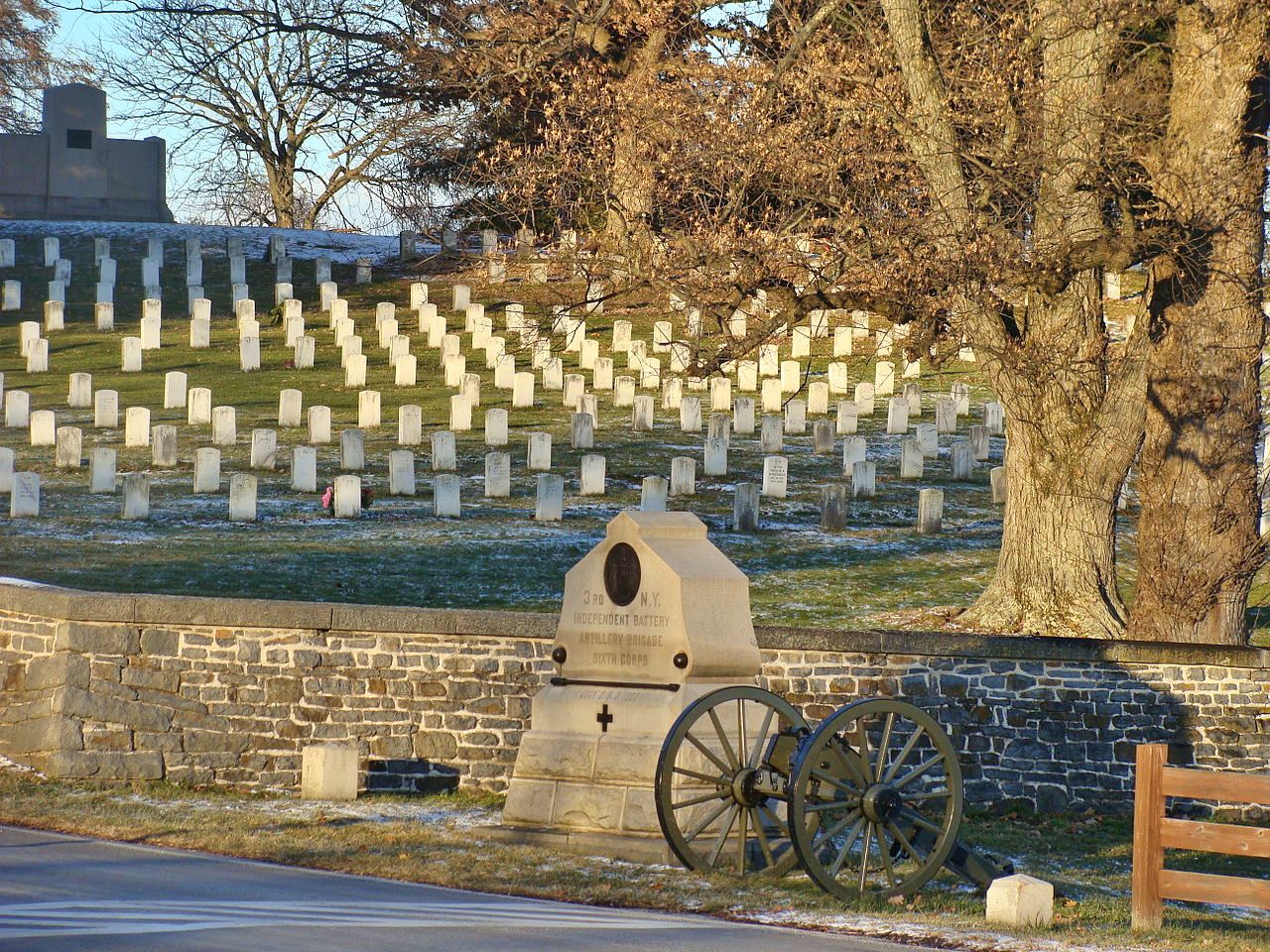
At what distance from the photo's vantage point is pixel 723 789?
9055 millimetres

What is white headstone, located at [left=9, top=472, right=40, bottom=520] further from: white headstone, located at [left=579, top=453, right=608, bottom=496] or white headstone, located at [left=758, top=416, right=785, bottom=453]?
white headstone, located at [left=758, top=416, right=785, bottom=453]

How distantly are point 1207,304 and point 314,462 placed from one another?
9983mm

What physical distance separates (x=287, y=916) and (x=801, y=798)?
2672mm

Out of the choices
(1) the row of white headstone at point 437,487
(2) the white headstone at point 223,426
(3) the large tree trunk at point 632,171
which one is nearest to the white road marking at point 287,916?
(3) the large tree trunk at point 632,171

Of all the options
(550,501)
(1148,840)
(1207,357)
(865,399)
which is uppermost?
(865,399)

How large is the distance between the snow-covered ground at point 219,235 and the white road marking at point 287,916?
2934 cm

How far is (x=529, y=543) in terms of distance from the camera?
1667cm

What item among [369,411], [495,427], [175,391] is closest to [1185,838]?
[495,427]

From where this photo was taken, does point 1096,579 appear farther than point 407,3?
No

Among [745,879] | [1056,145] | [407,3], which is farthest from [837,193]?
[407,3]

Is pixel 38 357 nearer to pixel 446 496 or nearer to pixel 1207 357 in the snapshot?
pixel 446 496

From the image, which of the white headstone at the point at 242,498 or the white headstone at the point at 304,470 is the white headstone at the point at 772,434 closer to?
the white headstone at the point at 304,470

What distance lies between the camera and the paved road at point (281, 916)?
6.42 metres

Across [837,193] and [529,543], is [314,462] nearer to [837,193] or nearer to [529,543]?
[529,543]
